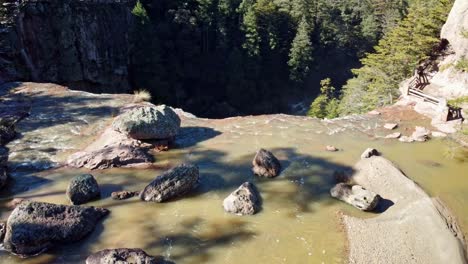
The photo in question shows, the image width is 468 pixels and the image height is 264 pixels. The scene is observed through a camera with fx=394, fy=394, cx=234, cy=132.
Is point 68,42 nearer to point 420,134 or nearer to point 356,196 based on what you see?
point 420,134

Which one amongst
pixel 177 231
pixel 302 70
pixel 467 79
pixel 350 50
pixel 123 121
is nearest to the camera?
pixel 177 231

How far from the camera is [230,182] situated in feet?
36.1

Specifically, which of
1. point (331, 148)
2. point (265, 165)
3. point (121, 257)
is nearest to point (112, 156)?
point (265, 165)

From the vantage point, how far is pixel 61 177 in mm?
11227

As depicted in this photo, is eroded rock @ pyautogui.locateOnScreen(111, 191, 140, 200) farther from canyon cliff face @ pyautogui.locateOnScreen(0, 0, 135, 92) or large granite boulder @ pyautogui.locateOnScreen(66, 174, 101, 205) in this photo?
canyon cliff face @ pyautogui.locateOnScreen(0, 0, 135, 92)

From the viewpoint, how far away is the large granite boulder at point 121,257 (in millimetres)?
7285

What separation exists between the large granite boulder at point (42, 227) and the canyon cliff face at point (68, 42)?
14068mm

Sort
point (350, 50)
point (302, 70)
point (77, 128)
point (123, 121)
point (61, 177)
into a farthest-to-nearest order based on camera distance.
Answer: point (350, 50) → point (302, 70) → point (77, 128) → point (123, 121) → point (61, 177)

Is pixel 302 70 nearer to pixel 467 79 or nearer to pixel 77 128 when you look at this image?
pixel 467 79

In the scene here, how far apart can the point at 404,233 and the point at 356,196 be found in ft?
5.16

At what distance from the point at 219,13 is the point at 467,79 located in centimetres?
3422

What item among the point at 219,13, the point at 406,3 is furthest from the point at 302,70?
the point at 406,3

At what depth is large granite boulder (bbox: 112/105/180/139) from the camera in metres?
12.7

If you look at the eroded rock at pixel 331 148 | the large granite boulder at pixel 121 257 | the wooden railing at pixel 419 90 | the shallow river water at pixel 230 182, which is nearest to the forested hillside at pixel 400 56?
the wooden railing at pixel 419 90
